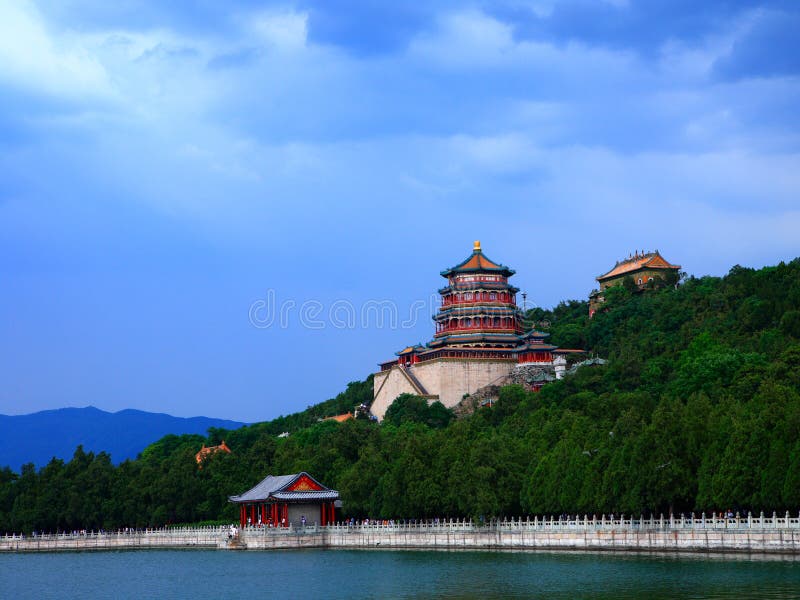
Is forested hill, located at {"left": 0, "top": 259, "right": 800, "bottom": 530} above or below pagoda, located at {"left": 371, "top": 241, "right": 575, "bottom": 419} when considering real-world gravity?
below

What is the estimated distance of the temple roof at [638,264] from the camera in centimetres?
11300

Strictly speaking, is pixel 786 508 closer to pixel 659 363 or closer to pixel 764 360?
pixel 764 360

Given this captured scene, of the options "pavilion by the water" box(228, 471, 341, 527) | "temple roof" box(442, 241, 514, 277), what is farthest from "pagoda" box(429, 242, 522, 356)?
"pavilion by the water" box(228, 471, 341, 527)

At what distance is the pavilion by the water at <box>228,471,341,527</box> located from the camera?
6788 cm

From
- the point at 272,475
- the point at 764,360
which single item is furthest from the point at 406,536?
the point at 764,360

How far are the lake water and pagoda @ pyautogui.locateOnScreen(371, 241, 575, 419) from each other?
35.3 meters

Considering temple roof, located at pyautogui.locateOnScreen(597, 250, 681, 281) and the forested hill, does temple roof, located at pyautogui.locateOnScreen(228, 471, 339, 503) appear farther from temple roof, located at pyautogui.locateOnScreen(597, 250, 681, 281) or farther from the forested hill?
temple roof, located at pyautogui.locateOnScreen(597, 250, 681, 281)

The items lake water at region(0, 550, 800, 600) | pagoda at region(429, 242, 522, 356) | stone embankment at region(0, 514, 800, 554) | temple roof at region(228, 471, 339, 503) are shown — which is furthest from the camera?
pagoda at region(429, 242, 522, 356)

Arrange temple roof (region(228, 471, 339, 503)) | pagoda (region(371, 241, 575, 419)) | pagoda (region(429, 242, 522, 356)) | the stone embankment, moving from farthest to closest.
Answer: pagoda (region(429, 242, 522, 356)) < pagoda (region(371, 241, 575, 419)) < temple roof (region(228, 471, 339, 503)) < the stone embankment

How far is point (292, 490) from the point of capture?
6794 centimetres

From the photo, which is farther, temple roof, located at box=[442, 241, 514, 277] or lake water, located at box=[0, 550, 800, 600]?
temple roof, located at box=[442, 241, 514, 277]

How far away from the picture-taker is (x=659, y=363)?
85188mm

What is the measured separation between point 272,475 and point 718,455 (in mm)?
36006

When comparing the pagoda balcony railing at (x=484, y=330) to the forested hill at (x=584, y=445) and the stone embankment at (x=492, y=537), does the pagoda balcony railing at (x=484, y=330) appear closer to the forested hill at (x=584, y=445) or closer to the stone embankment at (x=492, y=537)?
the forested hill at (x=584, y=445)
